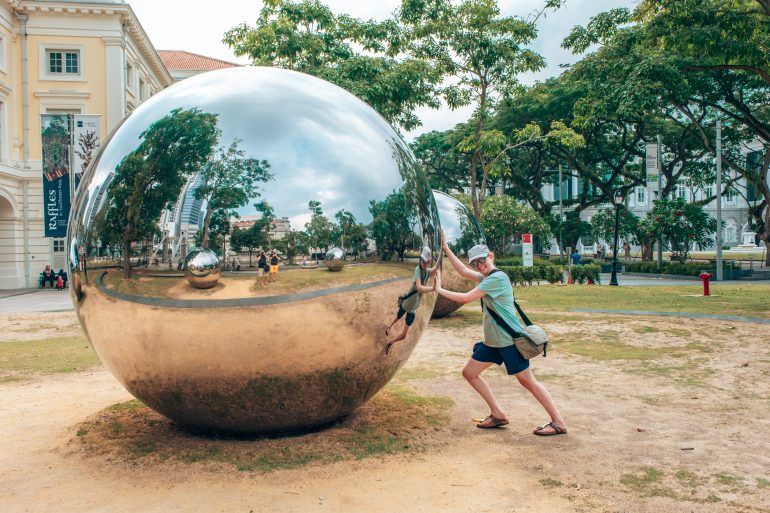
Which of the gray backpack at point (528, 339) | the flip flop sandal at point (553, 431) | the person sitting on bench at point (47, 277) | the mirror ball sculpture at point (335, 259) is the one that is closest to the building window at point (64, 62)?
the person sitting on bench at point (47, 277)

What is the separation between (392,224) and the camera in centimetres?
534

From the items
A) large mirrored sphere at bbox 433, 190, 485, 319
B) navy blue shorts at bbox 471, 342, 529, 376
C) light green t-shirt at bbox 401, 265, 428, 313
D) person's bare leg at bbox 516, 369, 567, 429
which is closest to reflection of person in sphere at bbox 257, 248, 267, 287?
light green t-shirt at bbox 401, 265, 428, 313

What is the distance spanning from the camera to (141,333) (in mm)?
4832

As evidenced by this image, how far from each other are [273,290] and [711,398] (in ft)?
17.4

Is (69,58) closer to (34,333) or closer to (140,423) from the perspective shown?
(34,333)

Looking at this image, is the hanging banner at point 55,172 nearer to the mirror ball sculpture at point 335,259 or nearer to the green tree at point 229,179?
the green tree at point 229,179

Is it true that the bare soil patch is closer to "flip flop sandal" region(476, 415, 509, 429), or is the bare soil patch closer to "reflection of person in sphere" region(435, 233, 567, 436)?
"flip flop sandal" region(476, 415, 509, 429)

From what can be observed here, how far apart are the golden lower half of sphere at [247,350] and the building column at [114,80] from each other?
1363 inches

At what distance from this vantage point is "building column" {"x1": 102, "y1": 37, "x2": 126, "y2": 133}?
119 ft

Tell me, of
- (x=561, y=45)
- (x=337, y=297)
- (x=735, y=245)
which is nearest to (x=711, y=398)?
(x=337, y=297)

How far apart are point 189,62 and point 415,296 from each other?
58.9 m

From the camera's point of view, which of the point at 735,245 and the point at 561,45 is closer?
the point at 561,45

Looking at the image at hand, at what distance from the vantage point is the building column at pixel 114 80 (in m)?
36.2

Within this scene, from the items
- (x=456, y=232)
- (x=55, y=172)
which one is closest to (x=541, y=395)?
(x=456, y=232)
